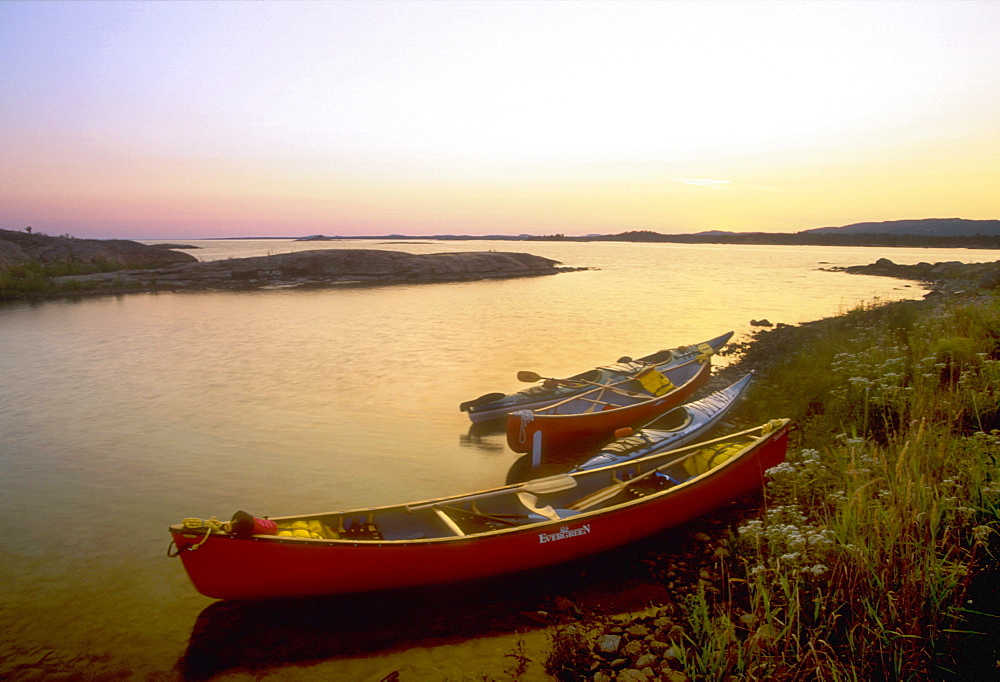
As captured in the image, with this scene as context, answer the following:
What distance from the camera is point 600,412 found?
11.8m

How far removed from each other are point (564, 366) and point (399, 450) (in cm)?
952

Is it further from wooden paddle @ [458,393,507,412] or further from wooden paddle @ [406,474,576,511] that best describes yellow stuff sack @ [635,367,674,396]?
wooden paddle @ [406,474,576,511]

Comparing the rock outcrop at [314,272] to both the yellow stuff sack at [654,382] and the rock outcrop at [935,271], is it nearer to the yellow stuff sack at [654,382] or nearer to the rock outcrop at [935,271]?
the rock outcrop at [935,271]

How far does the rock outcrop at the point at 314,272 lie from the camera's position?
46.7 m

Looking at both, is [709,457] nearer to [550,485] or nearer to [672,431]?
[672,431]

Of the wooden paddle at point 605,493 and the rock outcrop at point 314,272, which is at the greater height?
the rock outcrop at point 314,272

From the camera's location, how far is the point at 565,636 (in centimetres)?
555

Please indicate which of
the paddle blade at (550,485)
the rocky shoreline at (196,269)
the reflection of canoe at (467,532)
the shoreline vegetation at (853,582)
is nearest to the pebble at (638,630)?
the shoreline vegetation at (853,582)

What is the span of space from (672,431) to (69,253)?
6640 centimetres

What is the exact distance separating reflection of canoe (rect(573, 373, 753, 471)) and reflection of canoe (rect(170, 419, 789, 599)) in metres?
0.56

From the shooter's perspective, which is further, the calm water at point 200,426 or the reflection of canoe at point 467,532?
the calm water at point 200,426

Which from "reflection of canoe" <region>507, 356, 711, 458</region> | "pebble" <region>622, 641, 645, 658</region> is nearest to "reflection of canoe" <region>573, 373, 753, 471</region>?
"reflection of canoe" <region>507, 356, 711, 458</region>

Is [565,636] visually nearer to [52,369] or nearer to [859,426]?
[859,426]

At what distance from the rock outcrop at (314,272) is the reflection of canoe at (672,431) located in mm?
46495
